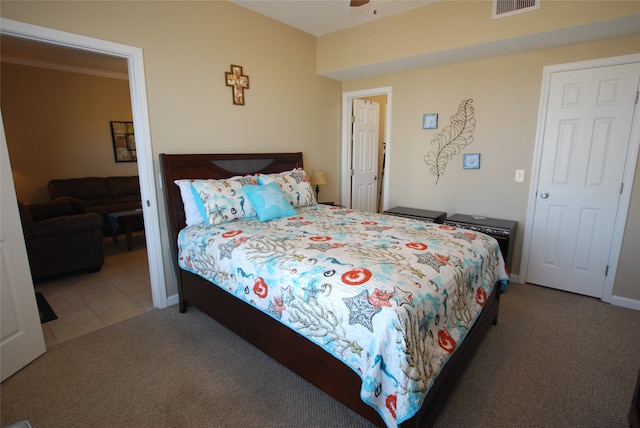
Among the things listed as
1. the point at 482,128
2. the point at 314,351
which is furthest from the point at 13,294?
the point at 482,128

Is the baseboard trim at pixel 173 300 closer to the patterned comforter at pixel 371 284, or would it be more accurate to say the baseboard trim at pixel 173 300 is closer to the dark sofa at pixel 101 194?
the patterned comforter at pixel 371 284

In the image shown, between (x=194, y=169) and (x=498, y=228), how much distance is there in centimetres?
301

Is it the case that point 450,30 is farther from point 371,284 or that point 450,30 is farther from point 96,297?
point 96,297

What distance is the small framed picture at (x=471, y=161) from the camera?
354cm

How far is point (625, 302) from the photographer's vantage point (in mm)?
2898

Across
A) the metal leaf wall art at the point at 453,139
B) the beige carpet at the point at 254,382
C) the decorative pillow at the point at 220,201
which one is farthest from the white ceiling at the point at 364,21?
the beige carpet at the point at 254,382

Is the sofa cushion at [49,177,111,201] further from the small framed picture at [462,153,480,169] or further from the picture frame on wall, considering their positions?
the small framed picture at [462,153,480,169]

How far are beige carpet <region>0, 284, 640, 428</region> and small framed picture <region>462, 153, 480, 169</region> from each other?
170 cm

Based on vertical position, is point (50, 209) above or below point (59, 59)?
below

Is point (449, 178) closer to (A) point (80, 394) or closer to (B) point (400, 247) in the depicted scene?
(B) point (400, 247)

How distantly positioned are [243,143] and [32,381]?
99.7 inches

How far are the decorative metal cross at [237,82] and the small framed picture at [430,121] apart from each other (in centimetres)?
211

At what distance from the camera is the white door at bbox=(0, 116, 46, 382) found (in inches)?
78.3

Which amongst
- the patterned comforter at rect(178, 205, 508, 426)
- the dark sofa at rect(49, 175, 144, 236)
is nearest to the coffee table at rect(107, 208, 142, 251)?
the dark sofa at rect(49, 175, 144, 236)
